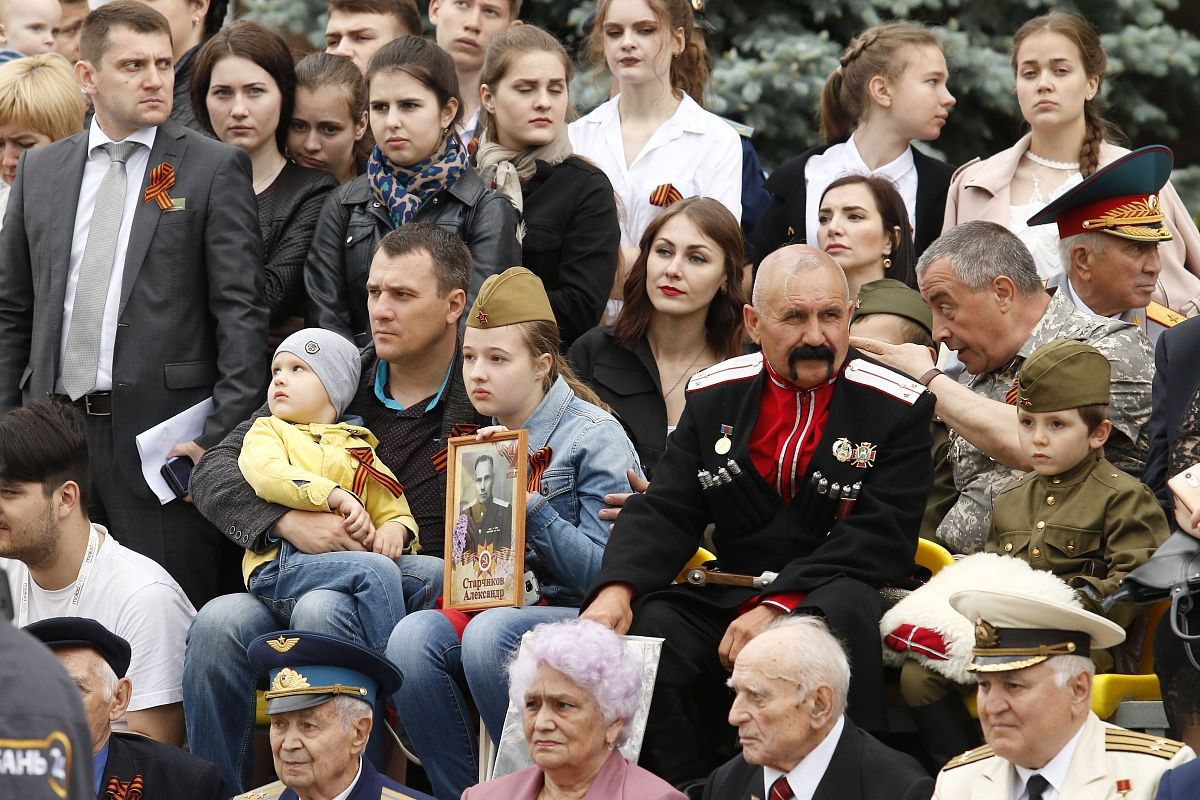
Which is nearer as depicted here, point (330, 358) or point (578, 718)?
point (578, 718)

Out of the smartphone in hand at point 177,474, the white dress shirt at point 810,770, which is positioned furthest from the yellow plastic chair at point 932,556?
the smartphone in hand at point 177,474

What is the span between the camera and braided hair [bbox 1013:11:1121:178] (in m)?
7.95

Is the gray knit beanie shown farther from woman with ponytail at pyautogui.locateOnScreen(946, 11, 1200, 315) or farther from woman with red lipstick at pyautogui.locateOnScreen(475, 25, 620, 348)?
woman with ponytail at pyautogui.locateOnScreen(946, 11, 1200, 315)

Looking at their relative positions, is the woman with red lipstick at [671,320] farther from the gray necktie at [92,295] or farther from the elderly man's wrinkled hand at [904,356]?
the gray necktie at [92,295]

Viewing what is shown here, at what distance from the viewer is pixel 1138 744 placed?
4.90 meters

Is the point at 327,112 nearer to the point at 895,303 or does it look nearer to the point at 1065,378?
the point at 895,303

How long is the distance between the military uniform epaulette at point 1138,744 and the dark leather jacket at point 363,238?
319 centimetres

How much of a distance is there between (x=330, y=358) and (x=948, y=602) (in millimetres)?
2449

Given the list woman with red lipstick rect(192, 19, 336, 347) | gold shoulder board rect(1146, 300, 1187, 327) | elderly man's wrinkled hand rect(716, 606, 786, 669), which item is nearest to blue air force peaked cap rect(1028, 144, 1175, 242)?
gold shoulder board rect(1146, 300, 1187, 327)

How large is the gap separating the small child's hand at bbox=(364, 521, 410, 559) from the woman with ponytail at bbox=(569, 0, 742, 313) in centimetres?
195

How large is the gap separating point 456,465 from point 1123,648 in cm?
219

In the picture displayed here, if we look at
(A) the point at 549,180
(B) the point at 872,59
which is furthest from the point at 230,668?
(B) the point at 872,59

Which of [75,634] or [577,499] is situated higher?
[577,499]

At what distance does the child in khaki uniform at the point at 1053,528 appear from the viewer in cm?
555
